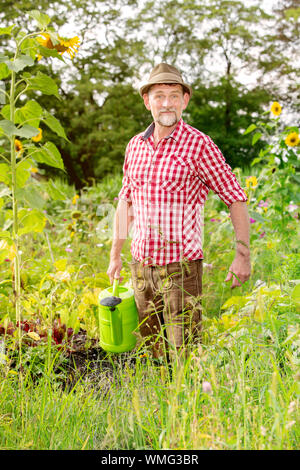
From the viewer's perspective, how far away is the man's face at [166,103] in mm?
2299

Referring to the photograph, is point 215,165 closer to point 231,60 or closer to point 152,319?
point 152,319

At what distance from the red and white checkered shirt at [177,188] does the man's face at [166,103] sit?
0.08 m

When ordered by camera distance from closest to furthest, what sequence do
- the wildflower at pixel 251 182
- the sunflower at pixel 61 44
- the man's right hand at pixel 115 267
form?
1. the sunflower at pixel 61 44
2. the man's right hand at pixel 115 267
3. the wildflower at pixel 251 182

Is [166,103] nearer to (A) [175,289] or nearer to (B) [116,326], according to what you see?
A: (A) [175,289]

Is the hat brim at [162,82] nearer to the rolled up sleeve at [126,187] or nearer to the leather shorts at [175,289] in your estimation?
the rolled up sleeve at [126,187]

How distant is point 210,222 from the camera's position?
5.66 meters

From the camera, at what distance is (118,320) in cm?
255

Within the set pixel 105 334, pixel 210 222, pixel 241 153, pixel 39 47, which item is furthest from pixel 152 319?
pixel 241 153

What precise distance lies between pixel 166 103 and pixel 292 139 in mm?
2293

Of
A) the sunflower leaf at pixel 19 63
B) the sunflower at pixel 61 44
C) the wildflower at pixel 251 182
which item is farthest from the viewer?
the wildflower at pixel 251 182

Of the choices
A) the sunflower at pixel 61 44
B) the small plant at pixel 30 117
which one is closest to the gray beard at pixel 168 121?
the small plant at pixel 30 117

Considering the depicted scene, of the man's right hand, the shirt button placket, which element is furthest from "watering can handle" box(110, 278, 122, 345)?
the shirt button placket

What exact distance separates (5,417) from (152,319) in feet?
3.15

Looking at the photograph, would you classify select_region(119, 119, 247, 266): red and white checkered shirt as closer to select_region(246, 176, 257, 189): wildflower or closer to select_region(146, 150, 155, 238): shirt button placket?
select_region(146, 150, 155, 238): shirt button placket
